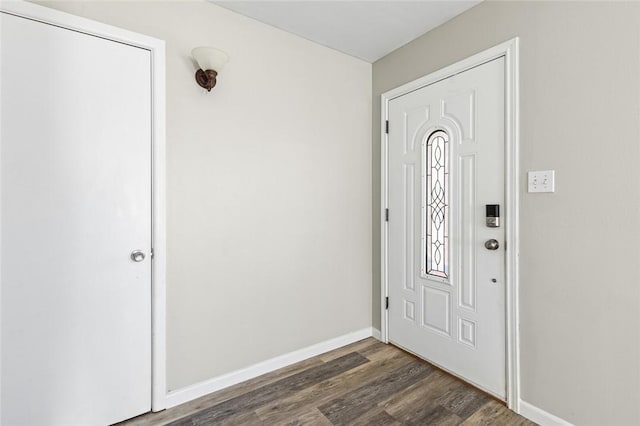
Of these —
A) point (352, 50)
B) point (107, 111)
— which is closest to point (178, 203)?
point (107, 111)

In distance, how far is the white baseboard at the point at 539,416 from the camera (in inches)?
62.7

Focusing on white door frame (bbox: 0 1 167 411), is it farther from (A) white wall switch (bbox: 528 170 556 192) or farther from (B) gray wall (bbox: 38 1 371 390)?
(A) white wall switch (bbox: 528 170 556 192)

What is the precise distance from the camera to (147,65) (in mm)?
1716

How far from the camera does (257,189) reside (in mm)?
2107

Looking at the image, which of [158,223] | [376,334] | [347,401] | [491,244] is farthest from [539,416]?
[158,223]

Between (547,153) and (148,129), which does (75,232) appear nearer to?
(148,129)

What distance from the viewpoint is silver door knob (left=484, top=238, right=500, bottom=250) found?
183 cm

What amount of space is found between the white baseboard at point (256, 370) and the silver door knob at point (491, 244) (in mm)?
1373

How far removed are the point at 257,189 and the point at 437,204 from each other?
4.28 ft

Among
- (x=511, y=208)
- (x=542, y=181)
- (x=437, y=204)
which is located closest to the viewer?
(x=542, y=181)

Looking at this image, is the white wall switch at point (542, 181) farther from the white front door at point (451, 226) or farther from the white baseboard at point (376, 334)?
the white baseboard at point (376, 334)

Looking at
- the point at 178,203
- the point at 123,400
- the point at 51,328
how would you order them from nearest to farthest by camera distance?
1. the point at 51,328
2. the point at 123,400
3. the point at 178,203

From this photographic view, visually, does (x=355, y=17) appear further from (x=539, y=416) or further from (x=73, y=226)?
(x=539, y=416)

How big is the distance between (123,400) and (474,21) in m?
3.12
